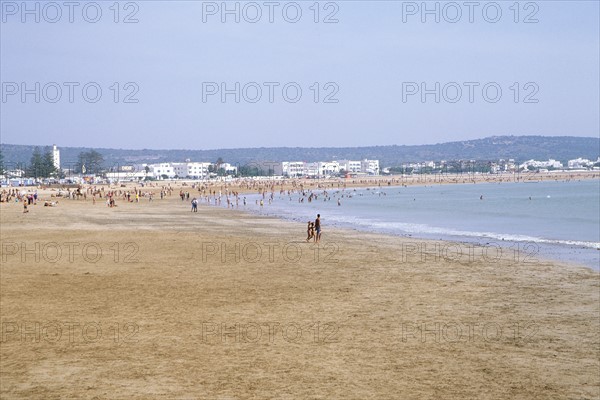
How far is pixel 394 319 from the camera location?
1278cm

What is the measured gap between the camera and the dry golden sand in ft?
29.0

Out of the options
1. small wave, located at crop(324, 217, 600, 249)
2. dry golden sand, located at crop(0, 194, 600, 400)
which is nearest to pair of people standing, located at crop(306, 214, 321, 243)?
dry golden sand, located at crop(0, 194, 600, 400)

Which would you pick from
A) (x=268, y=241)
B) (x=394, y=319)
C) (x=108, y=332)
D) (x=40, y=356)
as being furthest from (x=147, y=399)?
(x=268, y=241)

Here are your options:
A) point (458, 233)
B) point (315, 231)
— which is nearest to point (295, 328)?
point (315, 231)

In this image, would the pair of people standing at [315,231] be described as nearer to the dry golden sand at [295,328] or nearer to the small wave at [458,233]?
the dry golden sand at [295,328]

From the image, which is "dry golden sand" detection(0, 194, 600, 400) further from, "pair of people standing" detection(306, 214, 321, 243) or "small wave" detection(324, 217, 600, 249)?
"small wave" detection(324, 217, 600, 249)

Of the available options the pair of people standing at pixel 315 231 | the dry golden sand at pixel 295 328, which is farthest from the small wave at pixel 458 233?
the dry golden sand at pixel 295 328

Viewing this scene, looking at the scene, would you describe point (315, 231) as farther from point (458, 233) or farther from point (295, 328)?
point (295, 328)

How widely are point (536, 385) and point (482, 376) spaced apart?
2.43ft

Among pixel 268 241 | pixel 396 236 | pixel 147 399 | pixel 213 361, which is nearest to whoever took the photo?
pixel 147 399

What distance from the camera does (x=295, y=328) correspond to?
11953mm

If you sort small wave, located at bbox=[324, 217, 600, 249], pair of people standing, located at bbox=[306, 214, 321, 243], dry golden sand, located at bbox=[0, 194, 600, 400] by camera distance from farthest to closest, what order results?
small wave, located at bbox=[324, 217, 600, 249] → pair of people standing, located at bbox=[306, 214, 321, 243] → dry golden sand, located at bbox=[0, 194, 600, 400]

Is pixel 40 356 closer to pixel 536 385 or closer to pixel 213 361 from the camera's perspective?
pixel 213 361

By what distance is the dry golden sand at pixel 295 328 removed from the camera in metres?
8.84
